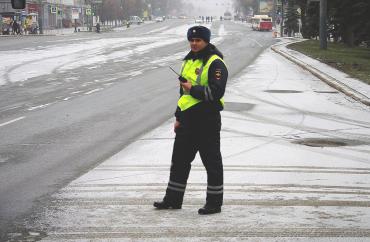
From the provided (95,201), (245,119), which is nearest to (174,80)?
(245,119)

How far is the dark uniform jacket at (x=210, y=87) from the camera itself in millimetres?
5992

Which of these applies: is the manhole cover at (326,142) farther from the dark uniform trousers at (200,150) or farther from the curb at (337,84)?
the curb at (337,84)

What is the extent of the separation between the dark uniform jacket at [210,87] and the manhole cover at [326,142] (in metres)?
4.48

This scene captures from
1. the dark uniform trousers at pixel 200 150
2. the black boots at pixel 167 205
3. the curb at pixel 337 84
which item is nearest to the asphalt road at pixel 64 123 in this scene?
the black boots at pixel 167 205

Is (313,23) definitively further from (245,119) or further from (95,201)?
(95,201)

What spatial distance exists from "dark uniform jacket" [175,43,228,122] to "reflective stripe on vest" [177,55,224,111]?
0.10ft

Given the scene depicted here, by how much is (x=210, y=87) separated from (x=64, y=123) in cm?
701

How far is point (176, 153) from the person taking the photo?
20.8ft

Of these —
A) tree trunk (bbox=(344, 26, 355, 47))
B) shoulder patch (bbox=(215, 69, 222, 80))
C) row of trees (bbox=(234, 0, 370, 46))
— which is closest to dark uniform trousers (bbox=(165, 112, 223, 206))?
shoulder patch (bbox=(215, 69, 222, 80))

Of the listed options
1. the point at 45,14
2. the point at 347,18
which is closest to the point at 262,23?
the point at 45,14

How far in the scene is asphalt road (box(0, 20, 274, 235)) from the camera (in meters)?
7.69

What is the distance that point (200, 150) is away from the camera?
20.6 ft

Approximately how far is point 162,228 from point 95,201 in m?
1.20

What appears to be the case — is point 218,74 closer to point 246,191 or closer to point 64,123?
point 246,191
